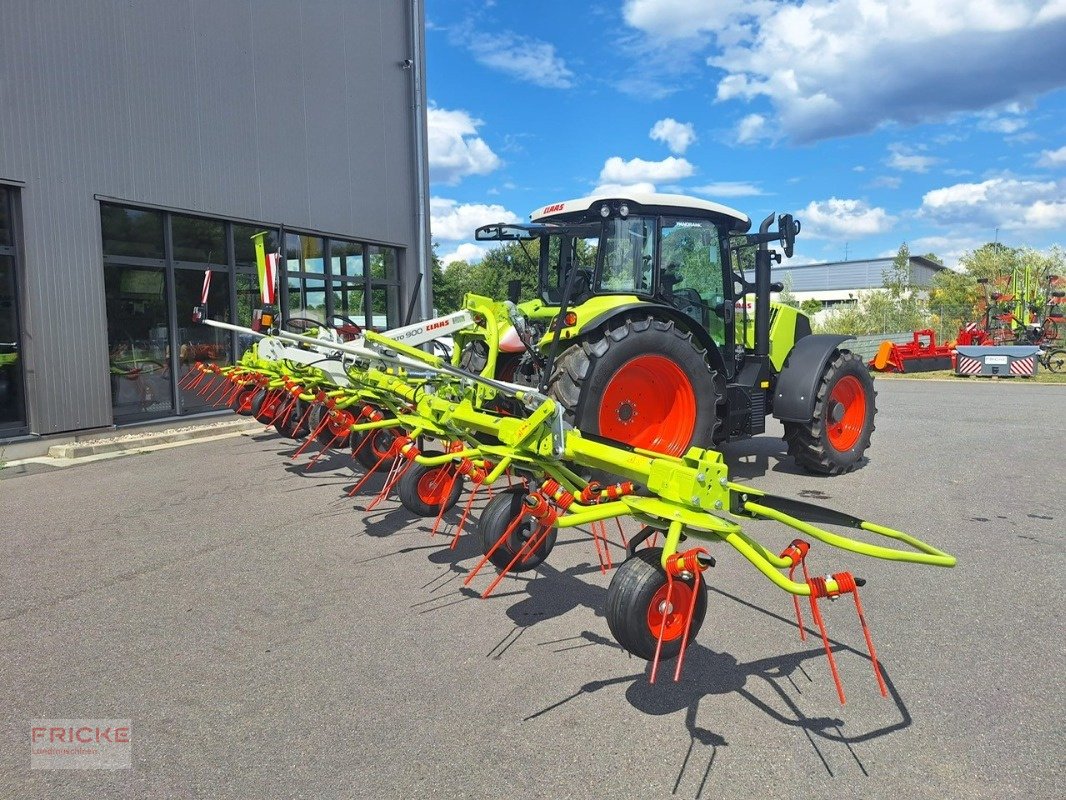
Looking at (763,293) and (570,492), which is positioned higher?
(763,293)

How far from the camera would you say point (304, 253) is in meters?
12.0

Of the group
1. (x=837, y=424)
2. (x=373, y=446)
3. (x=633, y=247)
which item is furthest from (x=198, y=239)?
(x=837, y=424)

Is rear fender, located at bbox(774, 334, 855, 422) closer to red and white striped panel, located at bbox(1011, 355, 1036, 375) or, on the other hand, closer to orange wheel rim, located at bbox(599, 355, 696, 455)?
orange wheel rim, located at bbox(599, 355, 696, 455)

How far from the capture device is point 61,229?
27.7ft

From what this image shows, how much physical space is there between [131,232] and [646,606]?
9119 mm

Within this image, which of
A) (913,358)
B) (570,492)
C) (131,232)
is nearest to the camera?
(570,492)

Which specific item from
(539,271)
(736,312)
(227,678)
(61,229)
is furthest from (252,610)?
(61,229)

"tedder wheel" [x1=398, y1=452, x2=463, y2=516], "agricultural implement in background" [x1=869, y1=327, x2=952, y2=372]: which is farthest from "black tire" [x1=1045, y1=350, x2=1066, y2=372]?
"tedder wheel" [x1=398, y1=452, x2=463, y2=516]

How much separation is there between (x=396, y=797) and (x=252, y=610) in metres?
1.78

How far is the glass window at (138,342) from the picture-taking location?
9242 mm

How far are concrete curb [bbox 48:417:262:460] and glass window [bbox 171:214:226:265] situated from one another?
7.41 ft

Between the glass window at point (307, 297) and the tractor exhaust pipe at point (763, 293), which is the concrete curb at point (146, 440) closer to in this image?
the glass window at point (307, 297)

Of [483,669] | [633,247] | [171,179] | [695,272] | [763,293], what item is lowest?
[483,669]

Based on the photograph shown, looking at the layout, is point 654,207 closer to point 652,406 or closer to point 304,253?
point 652,406
